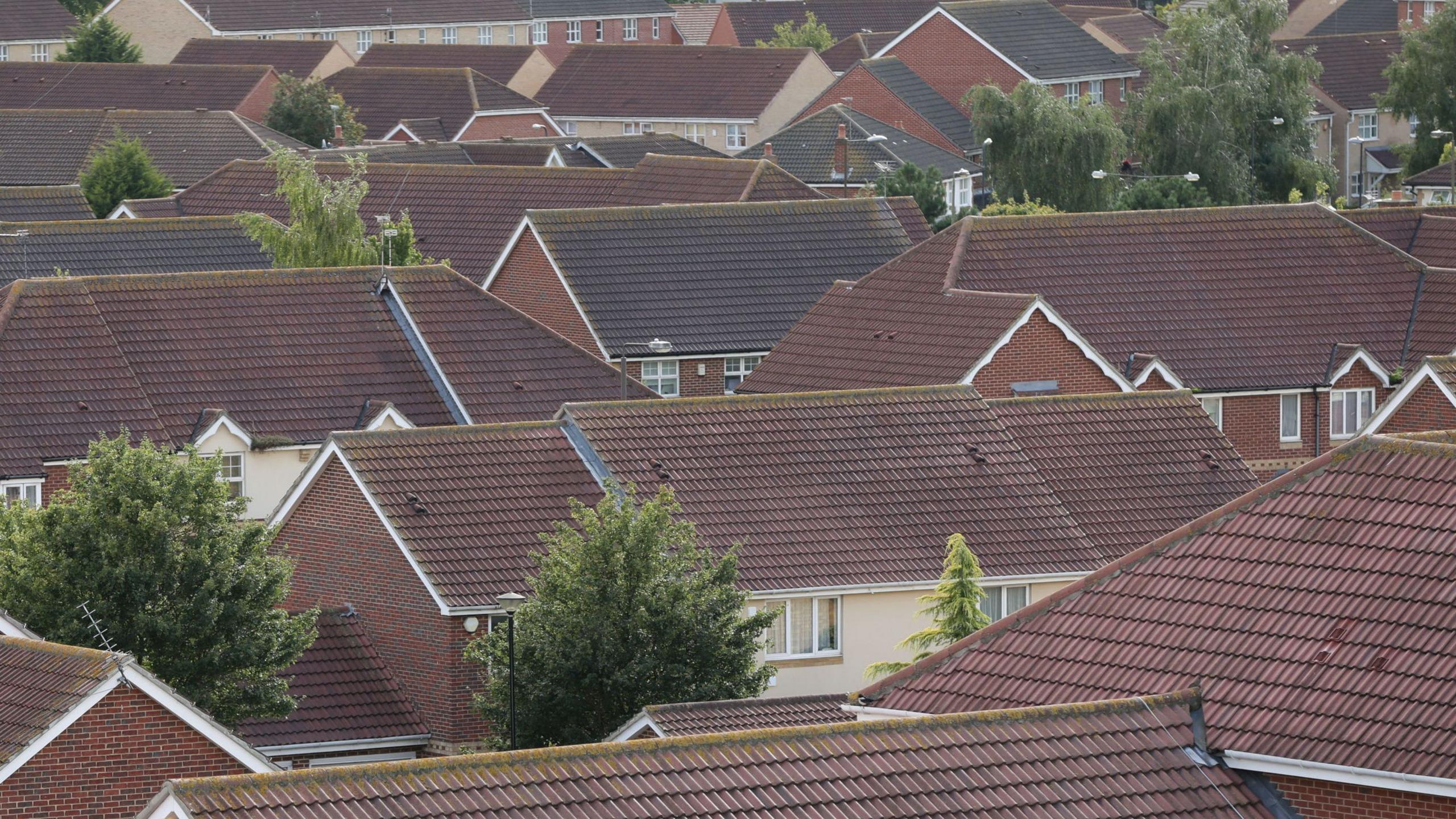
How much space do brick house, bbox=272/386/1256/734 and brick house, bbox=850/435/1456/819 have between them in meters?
12.6

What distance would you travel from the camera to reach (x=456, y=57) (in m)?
128

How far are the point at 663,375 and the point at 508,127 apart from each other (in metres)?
59.7

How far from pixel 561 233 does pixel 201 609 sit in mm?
28209

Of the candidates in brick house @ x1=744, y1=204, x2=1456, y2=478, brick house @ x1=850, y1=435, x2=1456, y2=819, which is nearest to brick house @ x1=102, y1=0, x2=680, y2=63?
brick house @ x1=744, y1=204, x2=1456, y2=478

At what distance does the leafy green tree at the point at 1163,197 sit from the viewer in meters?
84.3

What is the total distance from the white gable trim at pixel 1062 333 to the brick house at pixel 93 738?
2185cm

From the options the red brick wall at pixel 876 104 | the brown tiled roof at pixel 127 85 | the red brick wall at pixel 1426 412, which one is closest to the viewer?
the red brick wall at pixel 1426 412

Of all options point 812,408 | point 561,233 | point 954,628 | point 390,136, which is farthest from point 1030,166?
point 954,628

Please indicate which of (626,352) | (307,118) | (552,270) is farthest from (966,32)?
(626,352)

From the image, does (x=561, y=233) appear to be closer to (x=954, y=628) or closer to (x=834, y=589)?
(x=834, y=589)

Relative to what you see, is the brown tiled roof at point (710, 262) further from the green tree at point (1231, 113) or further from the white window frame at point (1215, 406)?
the green tree at point (1231, 113)

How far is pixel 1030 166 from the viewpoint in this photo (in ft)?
300

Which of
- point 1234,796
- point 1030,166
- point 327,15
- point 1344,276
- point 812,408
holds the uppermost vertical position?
point 327,15

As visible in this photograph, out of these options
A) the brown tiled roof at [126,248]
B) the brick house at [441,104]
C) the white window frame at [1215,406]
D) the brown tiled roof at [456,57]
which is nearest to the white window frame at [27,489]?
the brown tiled roof at [126,248]
